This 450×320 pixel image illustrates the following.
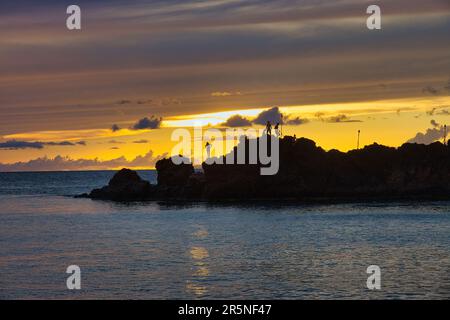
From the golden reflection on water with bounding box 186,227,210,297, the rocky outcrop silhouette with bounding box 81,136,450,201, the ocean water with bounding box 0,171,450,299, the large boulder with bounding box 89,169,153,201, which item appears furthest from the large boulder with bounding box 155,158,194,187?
the golden reflection on water with bounding box 186,227,210,297

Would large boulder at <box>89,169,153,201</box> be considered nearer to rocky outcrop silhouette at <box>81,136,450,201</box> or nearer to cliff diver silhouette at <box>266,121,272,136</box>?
rocky outcrop silhouette at <box>81,136,450,201</box>

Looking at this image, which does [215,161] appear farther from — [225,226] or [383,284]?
[383,284]

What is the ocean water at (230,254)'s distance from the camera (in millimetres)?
41250

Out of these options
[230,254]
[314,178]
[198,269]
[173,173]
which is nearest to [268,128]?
[314,178]

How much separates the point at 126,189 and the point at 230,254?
96.6 m

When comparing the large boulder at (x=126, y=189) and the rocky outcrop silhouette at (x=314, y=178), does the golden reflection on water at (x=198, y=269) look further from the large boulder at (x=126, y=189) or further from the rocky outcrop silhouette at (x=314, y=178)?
the large boulder at (x=126, y=189)

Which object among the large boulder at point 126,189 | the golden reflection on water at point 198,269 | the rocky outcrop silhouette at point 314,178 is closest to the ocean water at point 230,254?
the golden reflection on water at point 198,269

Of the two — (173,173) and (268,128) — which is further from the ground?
(268,128)

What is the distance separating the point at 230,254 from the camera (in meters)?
58.3

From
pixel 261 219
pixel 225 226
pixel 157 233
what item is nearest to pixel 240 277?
pixel 157 233

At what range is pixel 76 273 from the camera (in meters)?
45.3

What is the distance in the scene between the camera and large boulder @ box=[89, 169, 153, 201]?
5925 inches

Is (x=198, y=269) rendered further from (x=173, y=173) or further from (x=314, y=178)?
(x=173, y=173)
